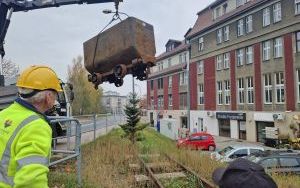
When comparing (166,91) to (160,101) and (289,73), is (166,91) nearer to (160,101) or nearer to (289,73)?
(160,101)

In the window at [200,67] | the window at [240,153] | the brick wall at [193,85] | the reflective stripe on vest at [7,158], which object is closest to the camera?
the reflective stripe on vest at [7,158]

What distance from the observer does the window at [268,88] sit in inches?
1574

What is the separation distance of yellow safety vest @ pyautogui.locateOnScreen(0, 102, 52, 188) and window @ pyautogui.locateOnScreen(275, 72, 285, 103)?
37.4 metres

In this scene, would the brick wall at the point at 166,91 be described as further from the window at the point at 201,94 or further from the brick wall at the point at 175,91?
the window at the point at 201,94

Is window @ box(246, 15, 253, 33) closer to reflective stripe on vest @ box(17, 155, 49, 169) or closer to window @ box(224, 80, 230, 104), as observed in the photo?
window @ box(224, 80, 230, 104)

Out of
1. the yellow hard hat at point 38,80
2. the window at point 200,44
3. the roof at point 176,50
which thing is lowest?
the yellow hard hat at point 38,80

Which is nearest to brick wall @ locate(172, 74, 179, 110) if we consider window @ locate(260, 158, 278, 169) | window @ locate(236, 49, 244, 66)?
window @ locate(236, 49, 244, 66)

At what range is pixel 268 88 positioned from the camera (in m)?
40.3

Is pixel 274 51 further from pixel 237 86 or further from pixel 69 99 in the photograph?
pixel 69 99

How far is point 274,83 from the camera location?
39.3 metres

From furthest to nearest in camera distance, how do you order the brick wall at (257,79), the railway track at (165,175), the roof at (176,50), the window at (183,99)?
the window at (183,99) < the roof at (176,50) < the brick wall at (257,79) < the railway track at (165,175)

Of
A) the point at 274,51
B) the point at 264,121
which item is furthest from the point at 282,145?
the point at 274,51

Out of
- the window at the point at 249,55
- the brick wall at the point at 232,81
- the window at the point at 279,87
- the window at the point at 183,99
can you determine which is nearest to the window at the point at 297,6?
the window at the point at 279,87

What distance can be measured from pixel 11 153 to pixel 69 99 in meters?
17.6
